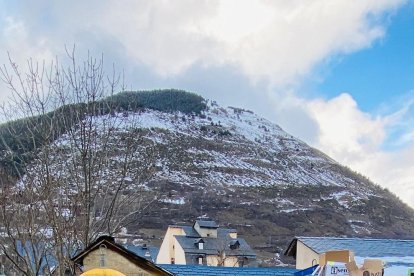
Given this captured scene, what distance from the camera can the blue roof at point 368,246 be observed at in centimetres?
1370

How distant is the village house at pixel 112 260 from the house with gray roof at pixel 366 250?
4.54 metres

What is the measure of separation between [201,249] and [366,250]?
28.9m

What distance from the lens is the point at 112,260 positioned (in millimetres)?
10031

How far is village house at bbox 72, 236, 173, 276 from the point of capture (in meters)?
9.80

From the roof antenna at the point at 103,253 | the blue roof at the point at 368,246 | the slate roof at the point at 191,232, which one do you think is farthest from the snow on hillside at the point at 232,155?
the roof antenna at the point at 103,253

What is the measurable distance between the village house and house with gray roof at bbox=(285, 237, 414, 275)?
14.9 ft

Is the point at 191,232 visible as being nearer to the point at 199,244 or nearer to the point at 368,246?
the point at 199,244

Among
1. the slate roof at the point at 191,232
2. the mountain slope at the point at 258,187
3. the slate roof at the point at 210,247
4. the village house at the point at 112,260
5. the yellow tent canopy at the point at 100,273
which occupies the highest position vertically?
→ the mountain slope at the point at 258,187

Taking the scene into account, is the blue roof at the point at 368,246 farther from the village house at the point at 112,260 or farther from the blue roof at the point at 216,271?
the village house at the point at 112,260

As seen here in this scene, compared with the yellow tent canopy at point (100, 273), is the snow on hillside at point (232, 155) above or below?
above

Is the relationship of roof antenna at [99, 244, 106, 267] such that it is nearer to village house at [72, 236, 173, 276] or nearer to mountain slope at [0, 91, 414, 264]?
village house at [72, 236, 173, 276]

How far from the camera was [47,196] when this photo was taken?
10086 mm

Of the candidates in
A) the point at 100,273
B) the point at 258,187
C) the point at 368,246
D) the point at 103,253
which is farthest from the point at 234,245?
the point at 258,187

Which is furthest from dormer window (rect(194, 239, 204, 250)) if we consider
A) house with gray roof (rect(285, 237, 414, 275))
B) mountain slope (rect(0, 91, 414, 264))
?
house with gray roof (rect(285, 237, 414, 275))
